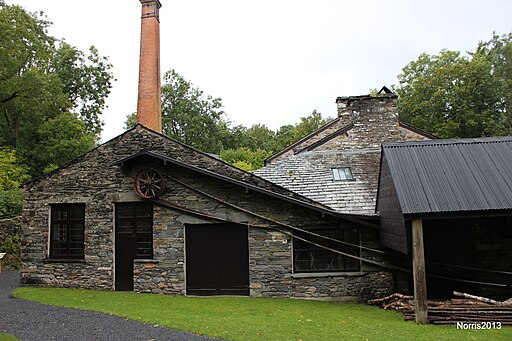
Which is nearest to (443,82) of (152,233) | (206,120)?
(206,120)

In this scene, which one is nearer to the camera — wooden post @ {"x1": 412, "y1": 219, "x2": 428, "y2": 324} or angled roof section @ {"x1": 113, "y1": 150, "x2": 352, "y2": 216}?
wooden post @ {"x1": 412, "y1": 219, "x2": 428, "y2": 324}

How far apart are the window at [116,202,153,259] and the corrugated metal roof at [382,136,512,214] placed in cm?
726

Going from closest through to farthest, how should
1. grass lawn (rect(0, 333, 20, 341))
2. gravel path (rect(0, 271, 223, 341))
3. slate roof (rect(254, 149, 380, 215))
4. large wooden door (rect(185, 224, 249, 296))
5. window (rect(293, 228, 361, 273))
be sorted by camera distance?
1. grass lawn (rect(0, 333, 20, 341))
2. gravel path (rect(0, 271, 223, 341))
3. window (rect(293, 228, 361, 273))
4. large wooden door (rect(185, 224, 249, 296))
5. slate roof (rect(254, 149, 380, 215))

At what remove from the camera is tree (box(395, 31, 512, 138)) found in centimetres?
3409

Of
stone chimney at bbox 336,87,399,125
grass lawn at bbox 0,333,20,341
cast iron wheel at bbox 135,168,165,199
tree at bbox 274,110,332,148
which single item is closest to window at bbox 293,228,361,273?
Result: cast iron wheel at bbox 135,168,165,199

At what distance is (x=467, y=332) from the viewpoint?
8211mm

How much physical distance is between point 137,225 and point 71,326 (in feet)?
16.5

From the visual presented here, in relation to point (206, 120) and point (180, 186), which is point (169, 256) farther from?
point (206, 120)

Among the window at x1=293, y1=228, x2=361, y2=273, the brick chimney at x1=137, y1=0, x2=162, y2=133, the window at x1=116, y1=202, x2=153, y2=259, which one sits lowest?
the window at x1=293, y1=228, x2=361, y2=273

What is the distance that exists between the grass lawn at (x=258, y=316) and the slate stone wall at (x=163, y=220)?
0.59 meters

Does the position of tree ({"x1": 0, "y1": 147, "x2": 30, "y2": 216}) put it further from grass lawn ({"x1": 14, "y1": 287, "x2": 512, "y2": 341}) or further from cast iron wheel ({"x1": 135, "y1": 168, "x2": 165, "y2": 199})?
cast iron wheel ({"x1": 135, "y1": 168, "x2": 165, "y2": 199})

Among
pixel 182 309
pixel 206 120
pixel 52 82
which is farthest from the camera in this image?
pixel 206 120

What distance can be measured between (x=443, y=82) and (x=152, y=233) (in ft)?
105

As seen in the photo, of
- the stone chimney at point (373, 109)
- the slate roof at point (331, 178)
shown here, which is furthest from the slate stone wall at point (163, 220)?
the stone chimney at point (373, 109)
